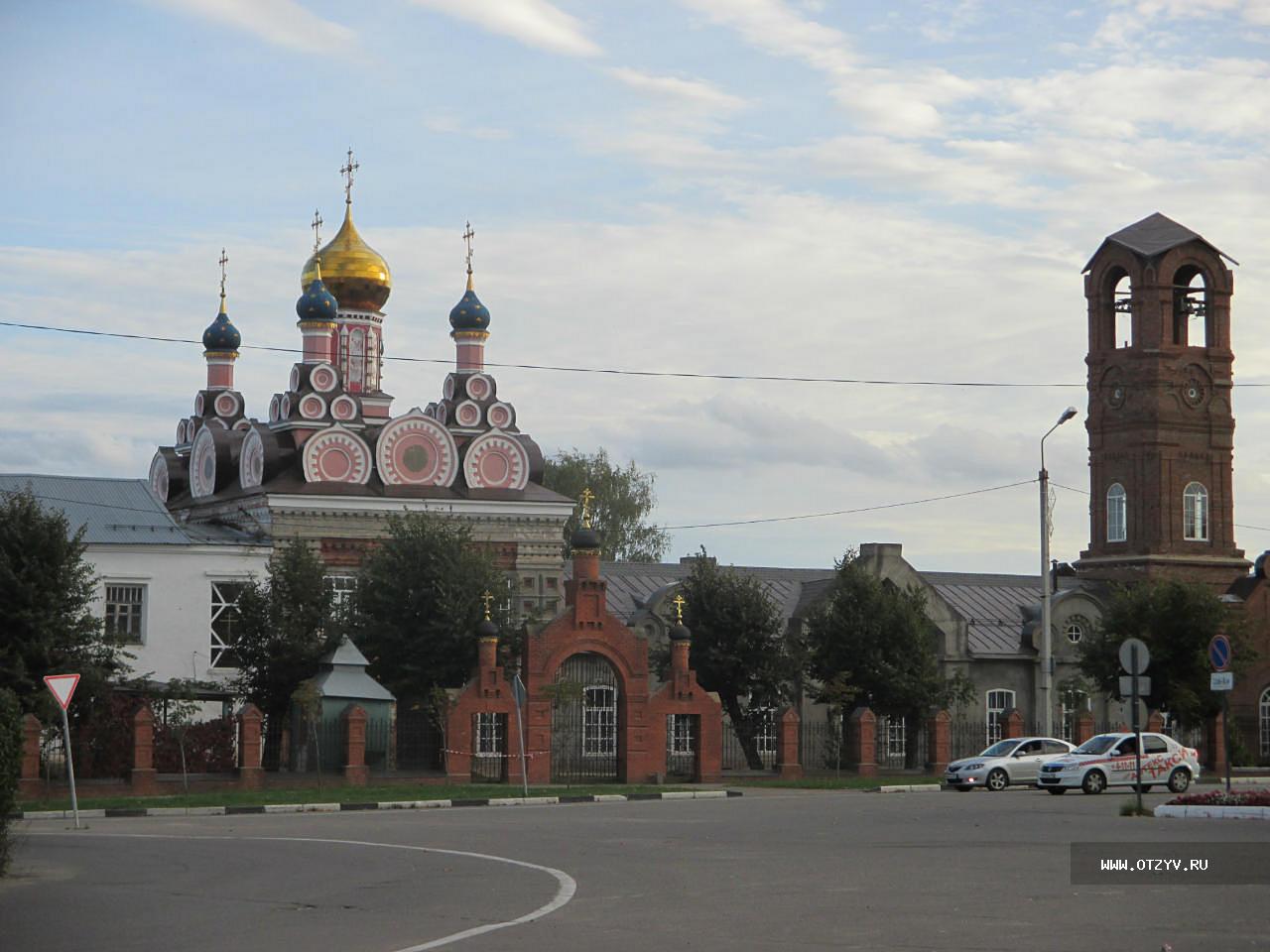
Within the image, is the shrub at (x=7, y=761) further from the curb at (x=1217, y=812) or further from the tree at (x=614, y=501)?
the tree at (x=614, y=501)

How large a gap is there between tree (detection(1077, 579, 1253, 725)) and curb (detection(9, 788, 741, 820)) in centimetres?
1783

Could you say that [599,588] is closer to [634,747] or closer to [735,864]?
[634,747]

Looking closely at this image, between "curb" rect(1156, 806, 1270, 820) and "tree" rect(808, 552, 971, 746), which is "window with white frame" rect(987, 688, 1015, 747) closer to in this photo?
"tree" rect(808, 552, 971, 746)

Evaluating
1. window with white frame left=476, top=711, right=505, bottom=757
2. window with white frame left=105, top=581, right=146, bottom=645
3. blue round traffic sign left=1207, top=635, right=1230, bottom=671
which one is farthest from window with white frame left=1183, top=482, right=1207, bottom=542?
blue round traffic sign left=1207, top=635, right=1230, bottom=671

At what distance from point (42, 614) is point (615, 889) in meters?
23.7

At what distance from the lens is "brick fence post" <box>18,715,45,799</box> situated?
33.0m

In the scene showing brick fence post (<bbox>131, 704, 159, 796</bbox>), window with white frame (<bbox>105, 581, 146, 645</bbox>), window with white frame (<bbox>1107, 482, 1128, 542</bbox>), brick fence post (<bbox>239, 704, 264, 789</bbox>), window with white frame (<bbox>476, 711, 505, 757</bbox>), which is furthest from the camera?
window with white frame (<bbox>1107, 482, 1128, 542</bbox>)

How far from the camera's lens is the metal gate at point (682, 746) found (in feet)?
136

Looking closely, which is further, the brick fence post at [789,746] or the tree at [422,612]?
the tree at [422,612]

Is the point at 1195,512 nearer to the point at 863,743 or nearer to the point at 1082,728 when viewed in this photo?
the point at 1082,728

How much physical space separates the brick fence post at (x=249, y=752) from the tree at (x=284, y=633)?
5.31 meters

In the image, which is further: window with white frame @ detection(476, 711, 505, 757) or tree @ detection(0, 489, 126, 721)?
window with white frame @ detection(476, 711, 505, 757)

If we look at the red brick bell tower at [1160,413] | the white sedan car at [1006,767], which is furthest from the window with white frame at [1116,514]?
the white sedan car at [1006,767]

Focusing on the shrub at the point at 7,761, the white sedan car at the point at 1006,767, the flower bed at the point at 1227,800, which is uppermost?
the shrub at the point at 7,761
